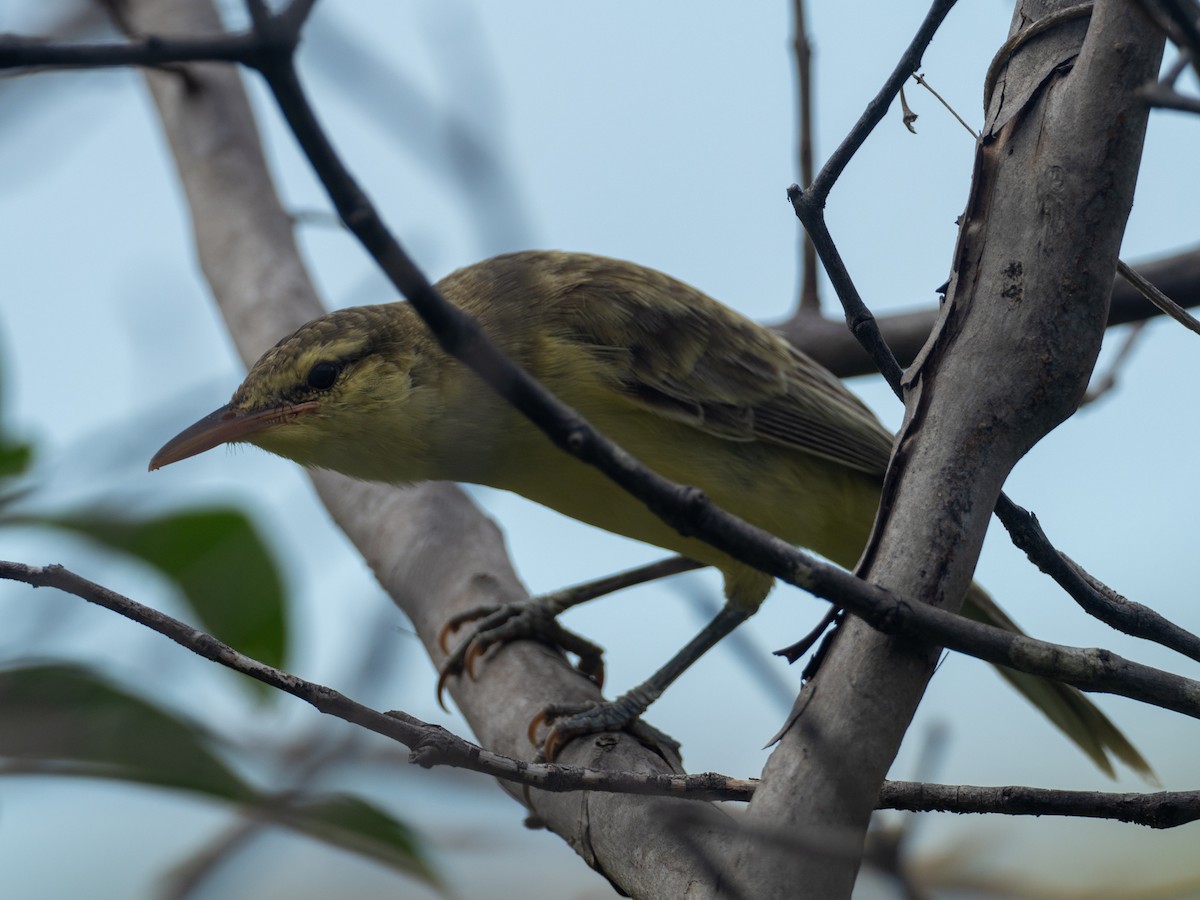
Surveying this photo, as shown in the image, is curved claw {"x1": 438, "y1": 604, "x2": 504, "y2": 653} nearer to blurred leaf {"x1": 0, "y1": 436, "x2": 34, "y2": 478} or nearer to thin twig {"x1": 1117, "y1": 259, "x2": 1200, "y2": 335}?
blurred leaf {"x1": 0, "y1": 436, "x2": 34, "y2": 478}

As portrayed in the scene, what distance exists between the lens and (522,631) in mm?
3707

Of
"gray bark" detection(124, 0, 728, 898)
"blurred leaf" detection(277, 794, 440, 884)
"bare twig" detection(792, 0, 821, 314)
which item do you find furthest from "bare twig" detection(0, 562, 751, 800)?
"bare twig" detection(792, 0, 821, 314)

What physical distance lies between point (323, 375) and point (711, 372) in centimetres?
132

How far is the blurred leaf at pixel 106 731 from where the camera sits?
2.00 m

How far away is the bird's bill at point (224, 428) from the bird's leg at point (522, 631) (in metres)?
0.85

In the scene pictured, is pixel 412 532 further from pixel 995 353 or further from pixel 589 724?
pixel 995 353

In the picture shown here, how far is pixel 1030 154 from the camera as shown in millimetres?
1887

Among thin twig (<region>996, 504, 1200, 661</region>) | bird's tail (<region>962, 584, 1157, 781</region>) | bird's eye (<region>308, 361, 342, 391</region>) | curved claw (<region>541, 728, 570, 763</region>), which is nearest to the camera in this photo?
thin twig (<region>996, 504, 1200, 661</region>)

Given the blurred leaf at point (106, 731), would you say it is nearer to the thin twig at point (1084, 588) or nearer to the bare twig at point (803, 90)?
the thin twig at point (1084, 588)

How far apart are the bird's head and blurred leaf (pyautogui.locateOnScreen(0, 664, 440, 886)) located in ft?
4.86

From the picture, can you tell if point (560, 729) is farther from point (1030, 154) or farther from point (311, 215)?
point (311, 215)

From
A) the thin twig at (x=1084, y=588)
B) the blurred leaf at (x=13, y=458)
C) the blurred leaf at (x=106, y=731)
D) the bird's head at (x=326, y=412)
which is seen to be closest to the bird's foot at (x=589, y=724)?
the bird's head at (x=326, y=412)

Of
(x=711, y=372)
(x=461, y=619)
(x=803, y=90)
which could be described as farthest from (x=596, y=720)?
(x=803, y=90)

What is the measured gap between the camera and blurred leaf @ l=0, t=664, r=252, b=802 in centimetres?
200
